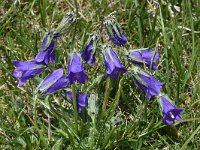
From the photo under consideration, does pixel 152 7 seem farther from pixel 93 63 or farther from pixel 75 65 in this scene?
pixel 75 65

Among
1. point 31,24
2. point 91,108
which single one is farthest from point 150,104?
point 31,24

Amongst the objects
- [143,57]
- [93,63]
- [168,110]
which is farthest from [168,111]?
[93,63]

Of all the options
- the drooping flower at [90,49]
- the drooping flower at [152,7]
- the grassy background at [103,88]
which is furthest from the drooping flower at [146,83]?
the drooping flower at [152,7]

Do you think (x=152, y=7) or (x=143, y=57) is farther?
(x=152, y=7)

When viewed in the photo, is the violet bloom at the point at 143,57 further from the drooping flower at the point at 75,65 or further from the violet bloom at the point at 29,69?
the violet bloom at the point at 29,69

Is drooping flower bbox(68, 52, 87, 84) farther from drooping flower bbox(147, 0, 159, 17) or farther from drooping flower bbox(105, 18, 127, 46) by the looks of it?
drooping flower bbox(147, 0, 159, 17)

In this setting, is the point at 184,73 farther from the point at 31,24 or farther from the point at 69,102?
the point at 31,24
